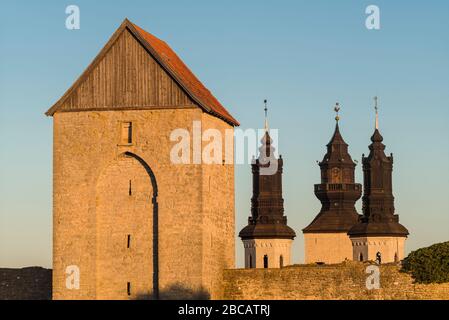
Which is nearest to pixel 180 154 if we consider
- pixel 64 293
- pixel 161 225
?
pixel 161 225

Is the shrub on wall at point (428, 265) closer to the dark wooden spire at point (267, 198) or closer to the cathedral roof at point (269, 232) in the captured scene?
the dark wooden spire at point (267, 198)

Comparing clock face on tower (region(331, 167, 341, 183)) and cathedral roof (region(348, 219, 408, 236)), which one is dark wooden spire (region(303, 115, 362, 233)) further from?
cathedral roof (region(348, 219, 408, 236))

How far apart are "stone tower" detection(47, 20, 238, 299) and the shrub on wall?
5.54 metres

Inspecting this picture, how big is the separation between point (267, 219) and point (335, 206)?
4.20 metres

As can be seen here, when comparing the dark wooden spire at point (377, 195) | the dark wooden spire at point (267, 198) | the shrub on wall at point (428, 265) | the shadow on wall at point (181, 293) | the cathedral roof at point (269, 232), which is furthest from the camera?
the cathedral roof at point (269, 232)

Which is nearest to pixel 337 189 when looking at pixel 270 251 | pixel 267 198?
pixel 267 198

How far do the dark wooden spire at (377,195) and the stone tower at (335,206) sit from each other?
12.5 feet

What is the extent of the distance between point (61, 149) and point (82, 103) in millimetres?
1436

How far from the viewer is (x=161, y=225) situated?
156 feet

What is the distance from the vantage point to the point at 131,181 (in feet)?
158

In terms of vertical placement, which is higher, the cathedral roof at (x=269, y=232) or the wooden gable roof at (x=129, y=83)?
the wooden gable roof at (x=129, y=83)

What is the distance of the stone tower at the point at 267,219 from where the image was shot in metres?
94.8

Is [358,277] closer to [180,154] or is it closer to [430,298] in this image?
[430,298]

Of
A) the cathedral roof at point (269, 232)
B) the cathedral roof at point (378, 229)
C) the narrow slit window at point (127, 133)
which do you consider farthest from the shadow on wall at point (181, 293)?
the cathedral roof at point (269, 232)
